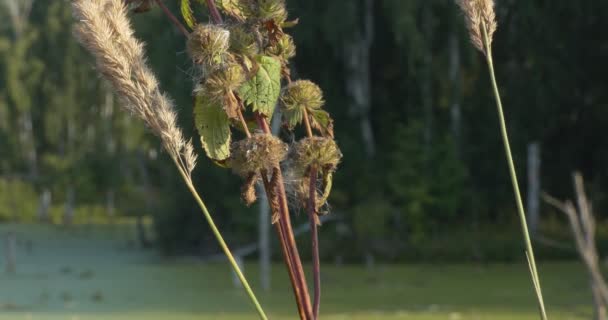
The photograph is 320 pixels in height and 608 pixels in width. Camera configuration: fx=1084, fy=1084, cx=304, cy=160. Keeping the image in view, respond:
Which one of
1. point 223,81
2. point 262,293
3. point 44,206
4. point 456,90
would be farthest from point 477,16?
point 44,206

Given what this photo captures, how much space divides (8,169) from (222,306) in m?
16.9

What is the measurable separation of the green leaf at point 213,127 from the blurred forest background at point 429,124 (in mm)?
9510

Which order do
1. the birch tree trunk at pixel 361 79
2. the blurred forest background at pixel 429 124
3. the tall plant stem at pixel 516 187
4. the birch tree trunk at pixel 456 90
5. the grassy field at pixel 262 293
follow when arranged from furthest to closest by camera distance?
1. the birch tree trunk at pixel 361 79
2. the birch tree trunk at pixel 456 90
3. the blurred forest background at pixel 429 124
4. the grassy field at pixel 262 293
5. the tall plant stem at pixel 516 187

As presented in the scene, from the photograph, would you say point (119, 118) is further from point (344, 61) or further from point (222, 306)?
point (222, 306)

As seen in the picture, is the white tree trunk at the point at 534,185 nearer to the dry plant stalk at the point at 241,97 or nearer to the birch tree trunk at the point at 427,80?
the birch tree trunk at the point at 427,80

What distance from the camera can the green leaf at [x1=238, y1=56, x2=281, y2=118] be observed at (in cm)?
142

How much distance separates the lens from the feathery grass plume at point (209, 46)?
137 centimetres

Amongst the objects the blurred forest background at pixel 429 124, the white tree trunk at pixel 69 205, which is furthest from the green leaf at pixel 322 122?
the white tree trunk at pixel 69 205

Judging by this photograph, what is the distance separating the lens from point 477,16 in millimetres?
1365

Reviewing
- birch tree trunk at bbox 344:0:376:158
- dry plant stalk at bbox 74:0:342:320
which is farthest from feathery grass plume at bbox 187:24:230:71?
birch tree trunk at bbox 344:0:376:158

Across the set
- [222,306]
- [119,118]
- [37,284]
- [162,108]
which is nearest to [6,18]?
[119,118]

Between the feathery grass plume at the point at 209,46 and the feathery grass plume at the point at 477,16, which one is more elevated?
the feathery grass plume at the point at 477,16

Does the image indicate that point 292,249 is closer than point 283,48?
Yes

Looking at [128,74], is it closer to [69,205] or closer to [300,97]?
[300,97]
